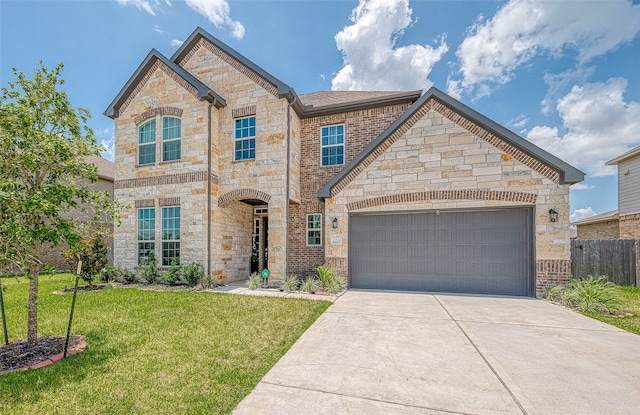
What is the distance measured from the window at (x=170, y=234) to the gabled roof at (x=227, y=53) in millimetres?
5824

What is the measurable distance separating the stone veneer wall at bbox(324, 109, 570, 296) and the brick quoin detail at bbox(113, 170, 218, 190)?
4703mm

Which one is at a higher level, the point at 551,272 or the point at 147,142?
the point at 147,142

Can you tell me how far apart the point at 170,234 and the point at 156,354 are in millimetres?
7223

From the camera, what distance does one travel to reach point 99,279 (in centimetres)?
1077

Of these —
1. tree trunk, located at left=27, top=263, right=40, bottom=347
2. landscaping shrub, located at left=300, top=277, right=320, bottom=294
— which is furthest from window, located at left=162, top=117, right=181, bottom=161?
tree trunk, located at left=27, top=263, right=40, bottom=347

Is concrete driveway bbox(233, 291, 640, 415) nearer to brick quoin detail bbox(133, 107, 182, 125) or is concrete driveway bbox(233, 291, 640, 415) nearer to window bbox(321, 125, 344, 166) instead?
window bbox(321, 125, 344, 166)

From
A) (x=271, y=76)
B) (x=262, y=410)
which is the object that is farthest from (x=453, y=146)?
(x=262, y=410)

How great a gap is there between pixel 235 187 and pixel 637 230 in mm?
20141

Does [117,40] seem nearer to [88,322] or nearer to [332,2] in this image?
[332,2]

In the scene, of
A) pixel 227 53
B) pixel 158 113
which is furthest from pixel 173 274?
pixel 227 53

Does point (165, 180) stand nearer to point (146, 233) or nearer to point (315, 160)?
point (146, 233)

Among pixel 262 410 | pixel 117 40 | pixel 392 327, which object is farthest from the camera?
pixel 117 40

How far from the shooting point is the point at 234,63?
1073 cm

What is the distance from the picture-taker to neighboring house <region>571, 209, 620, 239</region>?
17.1 m
